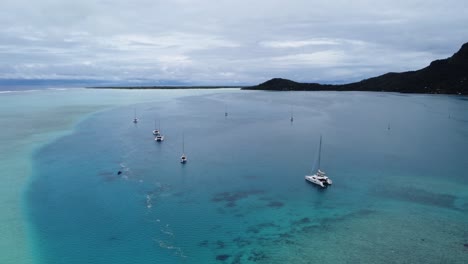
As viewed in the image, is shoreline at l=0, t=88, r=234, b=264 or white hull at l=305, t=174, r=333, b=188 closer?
shoreline at l=0, t=88, r=234, b=264

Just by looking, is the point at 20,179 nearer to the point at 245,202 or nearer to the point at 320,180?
the point at 245,202

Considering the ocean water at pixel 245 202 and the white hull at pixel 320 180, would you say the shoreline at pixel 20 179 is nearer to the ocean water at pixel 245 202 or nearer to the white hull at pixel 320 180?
the ocean water at pixel 245 202

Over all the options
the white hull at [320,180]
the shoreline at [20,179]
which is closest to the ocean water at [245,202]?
the shoreline at [20,179]

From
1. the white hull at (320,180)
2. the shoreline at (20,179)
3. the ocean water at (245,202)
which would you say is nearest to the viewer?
the shoreline at (20,179)

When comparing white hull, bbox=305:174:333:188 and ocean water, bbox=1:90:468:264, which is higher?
white hull, bbox=305:174:333:188

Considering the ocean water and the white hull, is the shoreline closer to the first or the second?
the ocean water

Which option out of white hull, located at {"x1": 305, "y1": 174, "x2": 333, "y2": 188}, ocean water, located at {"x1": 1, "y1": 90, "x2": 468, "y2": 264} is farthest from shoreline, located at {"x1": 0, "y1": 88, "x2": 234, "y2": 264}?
white hull, located at {"x1": 305, "y1": 174, "x2": 333, "y2": 188}

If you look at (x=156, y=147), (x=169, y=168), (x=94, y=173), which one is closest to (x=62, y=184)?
(x=94, y=173)

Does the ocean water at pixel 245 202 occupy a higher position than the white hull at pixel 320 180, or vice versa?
the white hull at pixel 320 180
